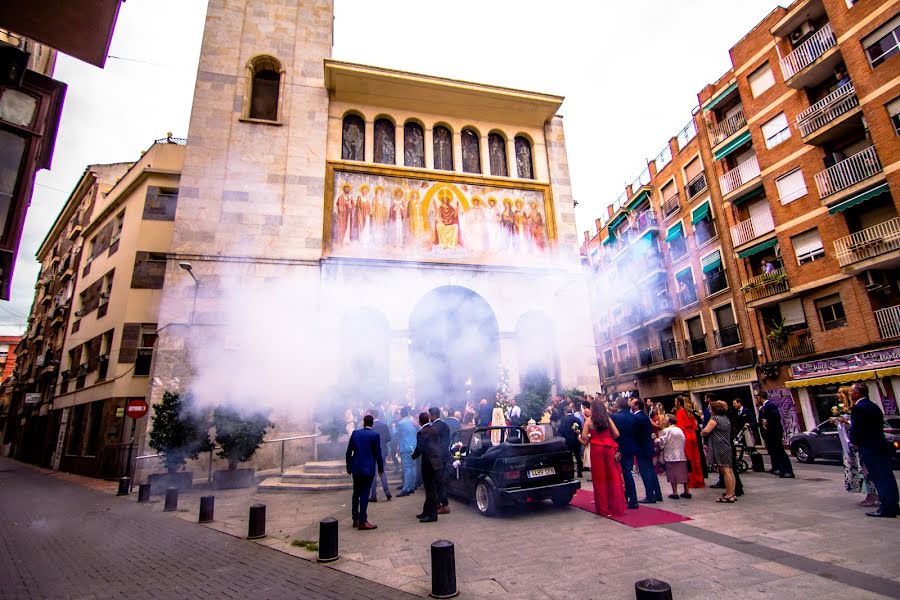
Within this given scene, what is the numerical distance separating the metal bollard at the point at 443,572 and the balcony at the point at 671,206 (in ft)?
79.5

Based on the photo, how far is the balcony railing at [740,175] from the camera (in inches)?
740

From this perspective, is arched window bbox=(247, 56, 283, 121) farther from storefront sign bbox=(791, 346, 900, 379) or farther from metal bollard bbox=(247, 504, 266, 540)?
storefront sign bbox=(791, 346, 900, 379)

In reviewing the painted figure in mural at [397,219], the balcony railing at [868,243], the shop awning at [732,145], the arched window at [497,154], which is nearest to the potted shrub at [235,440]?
the painted figure in mural at [397,219]

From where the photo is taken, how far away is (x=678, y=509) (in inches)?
236

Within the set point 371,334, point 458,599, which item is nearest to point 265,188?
point 371,334

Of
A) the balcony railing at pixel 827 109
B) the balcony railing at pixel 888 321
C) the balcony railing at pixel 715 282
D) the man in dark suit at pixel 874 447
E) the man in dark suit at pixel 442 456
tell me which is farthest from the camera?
the balcony railing at pixel 715 282

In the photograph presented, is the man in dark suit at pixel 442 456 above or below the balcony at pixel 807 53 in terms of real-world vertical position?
below

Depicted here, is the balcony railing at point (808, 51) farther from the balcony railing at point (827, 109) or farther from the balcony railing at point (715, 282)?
the balcony railing at point (715, 282)

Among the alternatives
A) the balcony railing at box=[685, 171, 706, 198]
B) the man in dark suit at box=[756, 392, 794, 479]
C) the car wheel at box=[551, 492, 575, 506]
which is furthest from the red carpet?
the balcony railing at box=[685, 171, 706, 198]

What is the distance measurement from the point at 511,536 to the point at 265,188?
12330 mm

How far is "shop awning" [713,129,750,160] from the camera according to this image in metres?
19.0

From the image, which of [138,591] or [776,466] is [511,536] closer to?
[138,591]

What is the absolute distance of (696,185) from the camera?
72.6 ft

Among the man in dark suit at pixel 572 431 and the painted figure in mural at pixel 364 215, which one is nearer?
the man in dark suit at pixel 572 431
